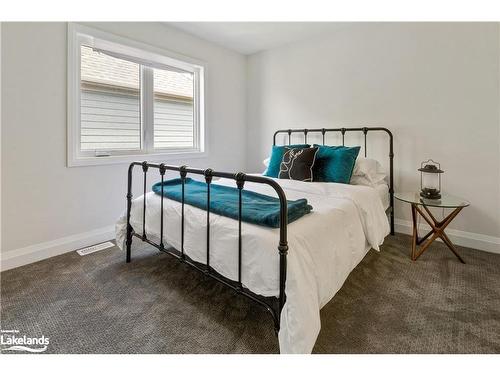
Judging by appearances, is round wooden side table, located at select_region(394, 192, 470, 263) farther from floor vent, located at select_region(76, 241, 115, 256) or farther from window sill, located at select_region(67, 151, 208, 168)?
floor vent, located at select_region(76, 241, 115, 256)

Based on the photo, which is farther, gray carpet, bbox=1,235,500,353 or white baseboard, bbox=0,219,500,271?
white baseboard, bbox=0,219,500,271

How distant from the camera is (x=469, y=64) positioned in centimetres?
243

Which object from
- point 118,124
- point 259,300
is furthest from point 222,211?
point 118,124

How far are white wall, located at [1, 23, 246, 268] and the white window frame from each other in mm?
61

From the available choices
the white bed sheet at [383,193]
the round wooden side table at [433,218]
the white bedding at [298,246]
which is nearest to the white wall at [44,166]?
the white bedding at [298,246]

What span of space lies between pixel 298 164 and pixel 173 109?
1754 mm

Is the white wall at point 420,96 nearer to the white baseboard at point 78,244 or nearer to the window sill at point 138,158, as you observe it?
the white baseboard at point 78,244

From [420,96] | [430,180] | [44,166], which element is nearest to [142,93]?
[44,166]

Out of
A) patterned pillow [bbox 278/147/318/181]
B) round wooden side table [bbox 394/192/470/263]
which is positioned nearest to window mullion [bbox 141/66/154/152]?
patterned pillow [bbox 278/147/318/181]

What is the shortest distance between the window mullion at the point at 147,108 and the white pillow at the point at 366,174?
227 cm

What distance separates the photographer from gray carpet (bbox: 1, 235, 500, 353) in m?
1.37

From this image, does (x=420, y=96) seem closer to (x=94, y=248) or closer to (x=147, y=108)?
(x=147, y=108)
